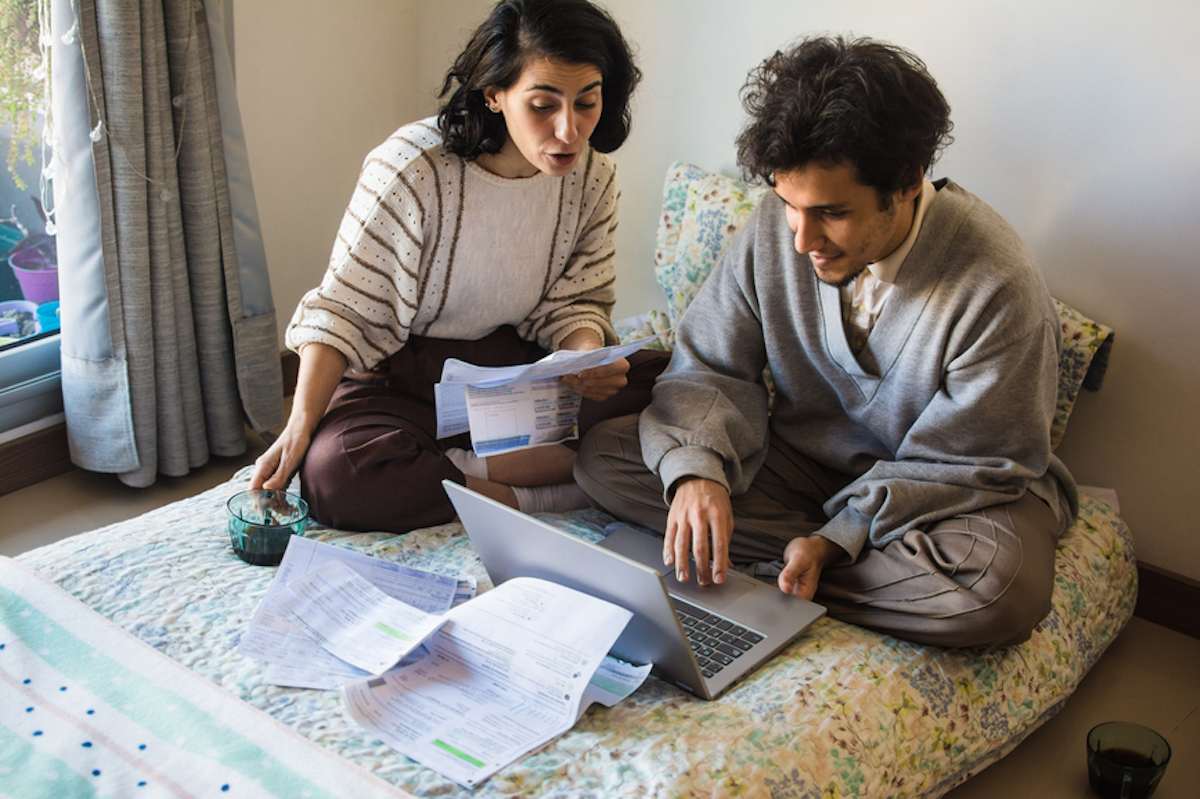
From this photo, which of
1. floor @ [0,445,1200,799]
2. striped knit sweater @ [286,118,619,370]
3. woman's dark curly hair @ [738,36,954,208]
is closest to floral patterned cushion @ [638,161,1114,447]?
striped knit sweater @ [286,118,619,370]

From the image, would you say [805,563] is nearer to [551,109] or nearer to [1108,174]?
[551,109]

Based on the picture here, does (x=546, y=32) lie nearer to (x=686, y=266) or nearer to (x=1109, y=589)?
(x=686, y=266)

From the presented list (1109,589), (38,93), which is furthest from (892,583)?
(38,93)

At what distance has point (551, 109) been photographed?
175 centimetres

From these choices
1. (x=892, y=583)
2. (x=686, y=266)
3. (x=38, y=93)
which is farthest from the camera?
(x=686, y=266)

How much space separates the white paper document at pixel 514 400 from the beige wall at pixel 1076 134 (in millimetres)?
801

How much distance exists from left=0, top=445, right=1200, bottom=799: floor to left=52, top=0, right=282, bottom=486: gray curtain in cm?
6

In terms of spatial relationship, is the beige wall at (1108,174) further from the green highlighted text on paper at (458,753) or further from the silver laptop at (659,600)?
the green highlighted text on paper at (458,753)

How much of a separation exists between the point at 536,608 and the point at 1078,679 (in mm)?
864

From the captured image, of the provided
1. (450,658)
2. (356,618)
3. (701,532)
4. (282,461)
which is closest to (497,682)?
(450,658)

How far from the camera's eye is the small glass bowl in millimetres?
1648

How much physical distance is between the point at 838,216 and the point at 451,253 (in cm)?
64

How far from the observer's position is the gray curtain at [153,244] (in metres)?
2.07

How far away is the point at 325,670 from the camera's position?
1421mm
